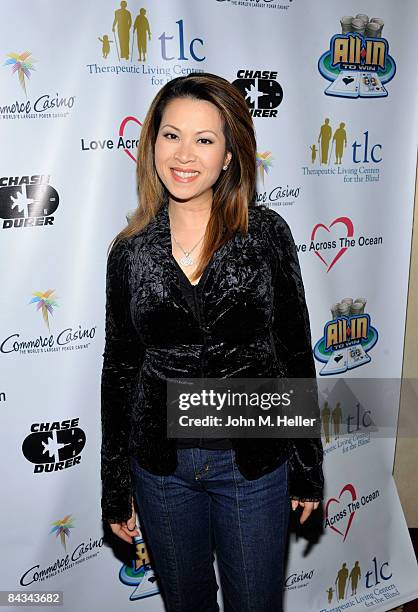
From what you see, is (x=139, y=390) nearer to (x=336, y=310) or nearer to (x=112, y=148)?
(x=112, y=148)

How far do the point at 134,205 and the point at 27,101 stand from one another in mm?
479

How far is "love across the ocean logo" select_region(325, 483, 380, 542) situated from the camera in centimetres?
296

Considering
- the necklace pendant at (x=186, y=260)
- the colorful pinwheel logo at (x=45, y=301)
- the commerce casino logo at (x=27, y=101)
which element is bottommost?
the colorful pinwheel logo at (x=45, y=301)

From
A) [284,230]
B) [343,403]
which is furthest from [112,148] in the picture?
[343,403]

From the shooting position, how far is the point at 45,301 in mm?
2365

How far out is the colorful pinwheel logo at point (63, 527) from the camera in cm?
254

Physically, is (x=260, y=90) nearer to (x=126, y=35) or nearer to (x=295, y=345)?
(x=126, y=35)

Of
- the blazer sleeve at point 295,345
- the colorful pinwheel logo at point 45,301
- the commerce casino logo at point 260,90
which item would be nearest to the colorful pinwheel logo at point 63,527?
the colorful pinwheel logo at point 45,301

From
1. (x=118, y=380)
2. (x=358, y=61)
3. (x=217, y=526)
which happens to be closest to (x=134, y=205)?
(x=118, y=380)

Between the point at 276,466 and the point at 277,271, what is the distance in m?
0.53

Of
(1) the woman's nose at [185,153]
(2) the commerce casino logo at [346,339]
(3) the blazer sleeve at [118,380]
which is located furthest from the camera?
(2) the commerce casino logo at [346,339]

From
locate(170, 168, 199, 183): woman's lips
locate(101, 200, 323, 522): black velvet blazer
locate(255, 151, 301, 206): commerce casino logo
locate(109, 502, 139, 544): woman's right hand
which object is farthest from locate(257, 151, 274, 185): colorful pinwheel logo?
locate(109, 502, 139, 544): woman's right hand

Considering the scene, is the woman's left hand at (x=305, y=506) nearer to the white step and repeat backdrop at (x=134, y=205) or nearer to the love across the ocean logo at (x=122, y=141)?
the white step and repeat backdrop at (x=134, y=205)

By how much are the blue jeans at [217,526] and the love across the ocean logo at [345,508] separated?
1.00 meters
